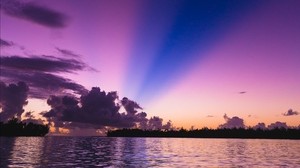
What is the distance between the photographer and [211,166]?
6538cm

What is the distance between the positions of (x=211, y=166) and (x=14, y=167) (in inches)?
1385

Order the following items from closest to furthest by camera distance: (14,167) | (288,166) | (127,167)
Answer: (14,167), (127,167), (288,166)

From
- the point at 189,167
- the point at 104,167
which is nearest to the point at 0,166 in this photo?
the point at 104,167

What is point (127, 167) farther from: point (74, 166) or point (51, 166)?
point (51, 166)

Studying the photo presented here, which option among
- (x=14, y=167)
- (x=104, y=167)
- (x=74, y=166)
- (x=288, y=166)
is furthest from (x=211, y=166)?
(x=14, y=167)

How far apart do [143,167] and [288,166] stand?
28.9 metres

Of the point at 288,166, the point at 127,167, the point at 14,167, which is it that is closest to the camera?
the point at 14,167

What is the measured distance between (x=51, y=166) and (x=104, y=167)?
30.5 feet

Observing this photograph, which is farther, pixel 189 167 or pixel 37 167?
pixel 189 167

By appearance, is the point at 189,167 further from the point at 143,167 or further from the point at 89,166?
the point at 89,166

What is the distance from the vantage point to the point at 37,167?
59188mm

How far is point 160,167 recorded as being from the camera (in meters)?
61.7

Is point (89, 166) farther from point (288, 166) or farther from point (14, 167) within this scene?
point (288, 166)

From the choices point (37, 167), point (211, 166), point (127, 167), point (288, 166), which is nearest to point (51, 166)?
point (37, 167)
